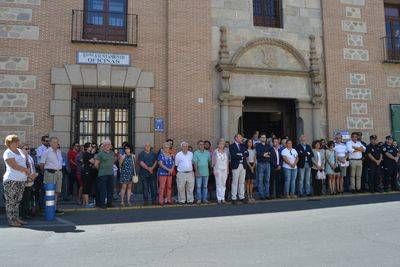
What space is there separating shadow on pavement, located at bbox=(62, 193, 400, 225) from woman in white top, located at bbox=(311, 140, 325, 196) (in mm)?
1041

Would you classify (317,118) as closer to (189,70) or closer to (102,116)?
(189,70)

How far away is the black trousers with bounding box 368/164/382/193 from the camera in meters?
13.8

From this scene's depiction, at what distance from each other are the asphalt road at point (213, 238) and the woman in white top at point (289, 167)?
251 centimetres

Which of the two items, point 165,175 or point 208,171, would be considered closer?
point 165,175

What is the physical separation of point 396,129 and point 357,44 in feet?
12.0

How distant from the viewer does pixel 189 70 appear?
47.1 ft

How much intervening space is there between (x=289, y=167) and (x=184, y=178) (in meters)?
3.20

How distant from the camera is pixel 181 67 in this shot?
46.9ft

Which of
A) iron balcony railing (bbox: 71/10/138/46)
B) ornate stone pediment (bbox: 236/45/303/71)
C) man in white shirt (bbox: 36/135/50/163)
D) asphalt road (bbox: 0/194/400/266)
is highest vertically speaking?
iron balcony railing (bbox: 71/10/138/46)

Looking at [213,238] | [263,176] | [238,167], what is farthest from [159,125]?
[213,238]

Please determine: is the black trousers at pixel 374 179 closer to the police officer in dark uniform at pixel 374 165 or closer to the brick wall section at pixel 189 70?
the police officer in dark uniform at pixel 374 165

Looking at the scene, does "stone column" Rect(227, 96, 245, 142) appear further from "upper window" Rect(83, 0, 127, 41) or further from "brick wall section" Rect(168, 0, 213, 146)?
"upper window" Rect(83, 0, 127, 41)

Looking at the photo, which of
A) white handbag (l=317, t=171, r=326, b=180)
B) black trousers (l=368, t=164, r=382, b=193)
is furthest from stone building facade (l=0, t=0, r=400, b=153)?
white handbag (l=317, t=171, r=326, b=180)

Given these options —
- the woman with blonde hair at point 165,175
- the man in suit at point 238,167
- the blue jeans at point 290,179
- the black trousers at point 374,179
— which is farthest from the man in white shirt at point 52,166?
the black trousers at point 374,179
